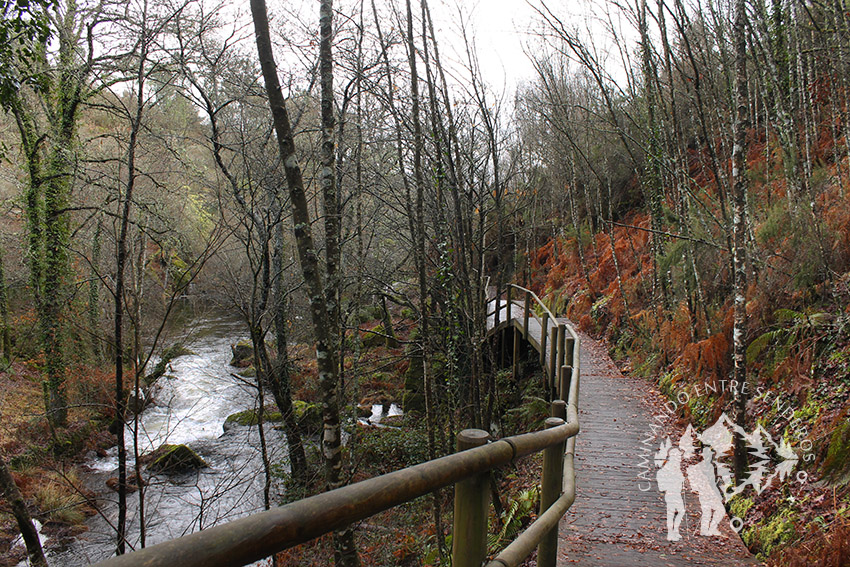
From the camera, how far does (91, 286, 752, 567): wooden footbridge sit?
36.2 inches

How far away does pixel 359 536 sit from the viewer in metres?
8.53

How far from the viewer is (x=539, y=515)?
9.04ft

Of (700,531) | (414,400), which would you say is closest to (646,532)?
(700,531)

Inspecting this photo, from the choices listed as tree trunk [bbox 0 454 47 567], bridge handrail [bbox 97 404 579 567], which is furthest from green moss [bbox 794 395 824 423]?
tree trunk [bbox 0 454 47 567]

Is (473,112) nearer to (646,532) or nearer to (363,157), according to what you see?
(363,157)

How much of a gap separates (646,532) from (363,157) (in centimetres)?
706

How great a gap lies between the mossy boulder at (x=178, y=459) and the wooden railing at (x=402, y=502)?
10.2 meters

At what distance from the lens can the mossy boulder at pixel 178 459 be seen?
10.4m

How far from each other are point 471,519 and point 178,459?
1089 centimetres

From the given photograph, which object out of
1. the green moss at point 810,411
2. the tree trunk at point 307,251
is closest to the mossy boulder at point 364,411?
the tree trunk at point 307,251

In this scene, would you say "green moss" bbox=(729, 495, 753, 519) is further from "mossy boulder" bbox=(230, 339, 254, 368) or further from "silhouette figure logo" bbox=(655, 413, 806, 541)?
"mossy boulder" bbox=(230, 339, 254, 368)

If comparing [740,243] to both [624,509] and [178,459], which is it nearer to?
[624,509]

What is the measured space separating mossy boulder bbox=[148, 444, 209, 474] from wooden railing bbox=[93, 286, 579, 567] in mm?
10218

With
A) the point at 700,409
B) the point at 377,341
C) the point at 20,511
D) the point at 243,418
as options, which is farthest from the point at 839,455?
the point at 377,341
